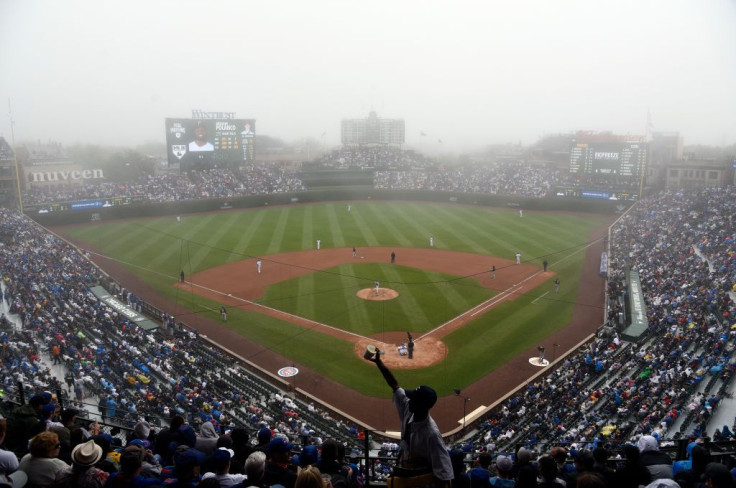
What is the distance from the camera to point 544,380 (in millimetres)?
18594

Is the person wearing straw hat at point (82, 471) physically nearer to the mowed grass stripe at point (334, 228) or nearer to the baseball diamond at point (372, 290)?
the baseball diamond at point (372, 290)

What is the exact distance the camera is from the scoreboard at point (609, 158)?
57.5 meters

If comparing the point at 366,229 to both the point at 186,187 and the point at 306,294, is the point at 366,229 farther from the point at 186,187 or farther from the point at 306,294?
the point at 186,187

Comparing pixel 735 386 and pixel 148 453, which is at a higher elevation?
pixel 148 453

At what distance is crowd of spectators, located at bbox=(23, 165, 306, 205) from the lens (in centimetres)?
5562

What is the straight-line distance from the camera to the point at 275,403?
56.4 feet

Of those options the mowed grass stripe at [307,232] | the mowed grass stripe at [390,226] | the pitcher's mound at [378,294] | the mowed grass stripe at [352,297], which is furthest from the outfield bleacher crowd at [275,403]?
the mowed grass stripe at [390,226]

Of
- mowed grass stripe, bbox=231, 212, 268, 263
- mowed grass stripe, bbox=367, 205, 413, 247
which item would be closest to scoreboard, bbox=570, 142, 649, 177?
mowed grass stripe, bbox=367, 205, 413, 247

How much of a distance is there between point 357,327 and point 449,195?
4346 cm

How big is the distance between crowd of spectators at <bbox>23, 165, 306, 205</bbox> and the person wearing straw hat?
5469cm

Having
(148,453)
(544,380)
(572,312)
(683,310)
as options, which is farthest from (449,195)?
(148,453)

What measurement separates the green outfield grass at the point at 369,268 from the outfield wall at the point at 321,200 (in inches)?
82.1

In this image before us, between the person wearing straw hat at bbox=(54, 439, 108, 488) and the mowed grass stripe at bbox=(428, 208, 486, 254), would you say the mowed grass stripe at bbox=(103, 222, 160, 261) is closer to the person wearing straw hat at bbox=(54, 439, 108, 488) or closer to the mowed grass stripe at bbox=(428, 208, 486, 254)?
the mowed grass stripe at bbox=(428, 208, 486, 254)

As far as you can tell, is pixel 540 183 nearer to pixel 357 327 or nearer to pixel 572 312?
pixel 572 312
